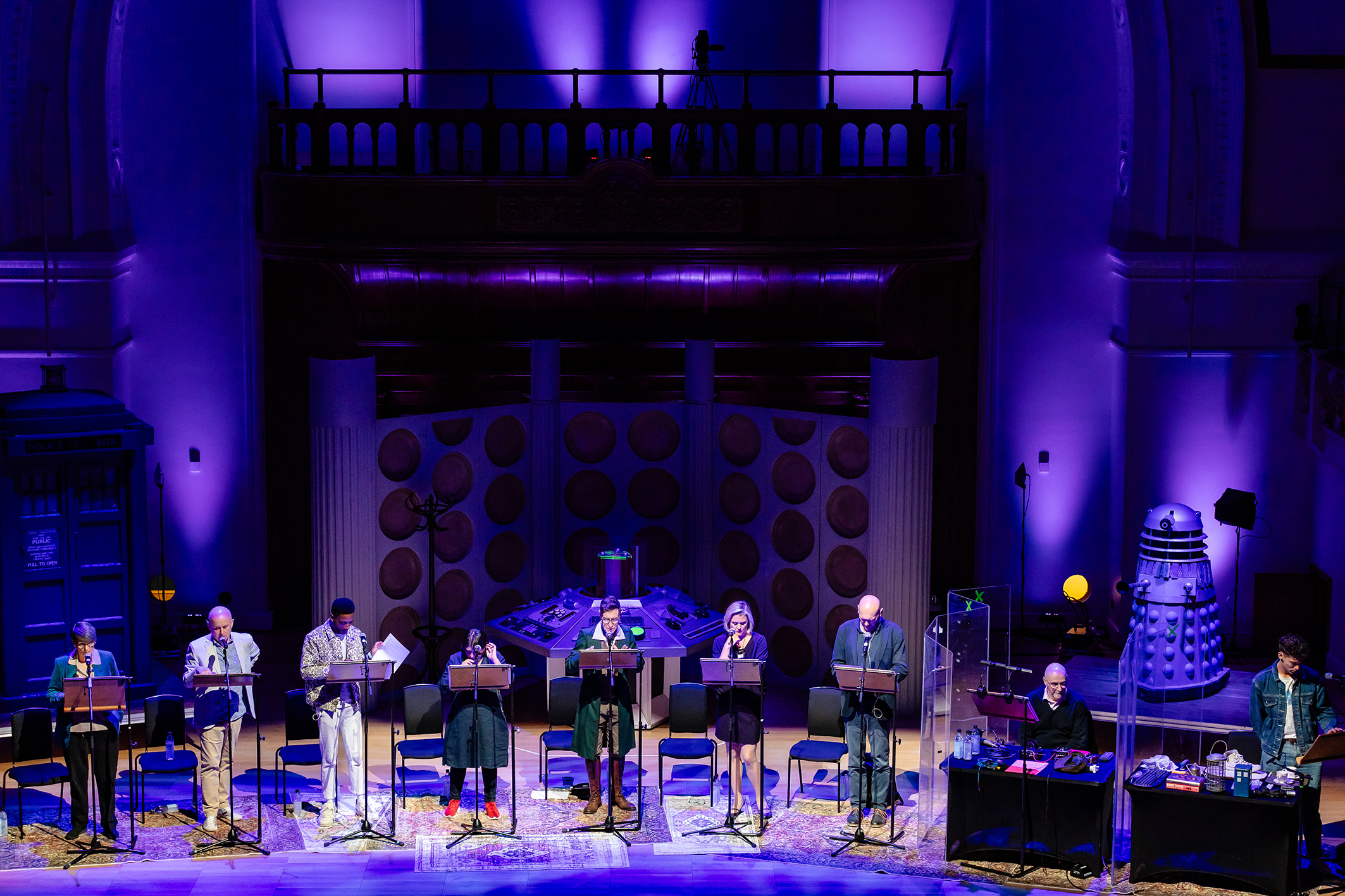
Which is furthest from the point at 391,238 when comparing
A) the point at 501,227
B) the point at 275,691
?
the point at 275,691

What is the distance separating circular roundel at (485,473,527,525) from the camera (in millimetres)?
13695

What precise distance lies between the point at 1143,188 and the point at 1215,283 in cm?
97

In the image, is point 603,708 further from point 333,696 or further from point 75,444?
point 75,444

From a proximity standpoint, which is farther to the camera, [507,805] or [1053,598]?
[1053,598]

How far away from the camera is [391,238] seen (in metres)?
13.6

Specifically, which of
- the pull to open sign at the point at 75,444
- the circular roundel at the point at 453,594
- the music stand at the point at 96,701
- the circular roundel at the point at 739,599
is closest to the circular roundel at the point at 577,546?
the circular roundel at the point at 453,594

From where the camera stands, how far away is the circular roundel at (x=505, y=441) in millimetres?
13625

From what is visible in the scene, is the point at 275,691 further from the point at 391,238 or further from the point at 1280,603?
the point at 1280,603

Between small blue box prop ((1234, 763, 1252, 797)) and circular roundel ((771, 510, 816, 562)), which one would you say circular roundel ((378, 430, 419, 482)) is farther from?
small blue box prop ((1234, 763, 1252, 797))

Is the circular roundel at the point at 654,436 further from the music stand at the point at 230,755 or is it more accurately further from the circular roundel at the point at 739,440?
the music stand at the point at 230,755

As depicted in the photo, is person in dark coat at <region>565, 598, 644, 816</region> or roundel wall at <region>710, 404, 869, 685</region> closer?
person in dark coat at <region>565, 598, 644, 816</region>

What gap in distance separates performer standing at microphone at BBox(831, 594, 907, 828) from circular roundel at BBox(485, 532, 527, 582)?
4.07 metres

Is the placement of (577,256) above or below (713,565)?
above

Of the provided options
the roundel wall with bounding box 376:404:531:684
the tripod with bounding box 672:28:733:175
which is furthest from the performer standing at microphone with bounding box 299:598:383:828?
the tripod with bounding box 672:28:733:175
